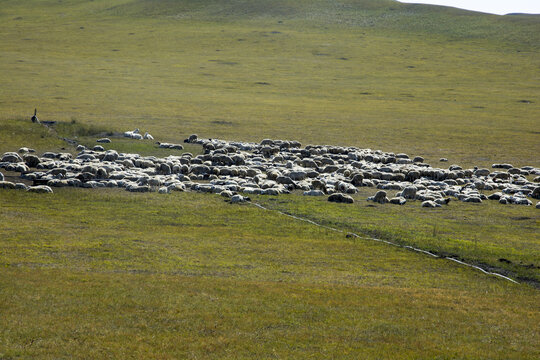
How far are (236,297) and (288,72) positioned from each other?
100 meters

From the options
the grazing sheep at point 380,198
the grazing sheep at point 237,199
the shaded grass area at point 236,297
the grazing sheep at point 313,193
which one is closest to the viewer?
the shaded grass area at point 236,297

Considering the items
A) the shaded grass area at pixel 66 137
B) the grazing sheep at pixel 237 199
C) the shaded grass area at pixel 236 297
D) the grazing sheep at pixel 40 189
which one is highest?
the shaded grass area at pixel 236 297

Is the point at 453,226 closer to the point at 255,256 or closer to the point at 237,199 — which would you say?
the point at 237,199

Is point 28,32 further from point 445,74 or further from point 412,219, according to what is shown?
point 412,219

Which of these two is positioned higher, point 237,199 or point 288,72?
point 237,199

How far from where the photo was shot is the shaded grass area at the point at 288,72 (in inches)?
2287

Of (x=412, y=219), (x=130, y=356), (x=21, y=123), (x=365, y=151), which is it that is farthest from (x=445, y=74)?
(x=130, y=356)

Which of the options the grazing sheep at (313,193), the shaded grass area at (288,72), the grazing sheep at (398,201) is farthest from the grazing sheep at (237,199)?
the shaded grass area at (288,72)

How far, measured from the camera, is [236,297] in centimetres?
1496

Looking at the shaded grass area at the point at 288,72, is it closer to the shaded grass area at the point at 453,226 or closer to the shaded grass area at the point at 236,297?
the shaded grass area at the point at 453,226

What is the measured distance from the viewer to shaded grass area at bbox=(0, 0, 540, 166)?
58.1 m

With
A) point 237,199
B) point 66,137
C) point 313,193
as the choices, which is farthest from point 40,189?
point 66,137

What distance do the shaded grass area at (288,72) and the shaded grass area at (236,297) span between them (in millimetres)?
28589

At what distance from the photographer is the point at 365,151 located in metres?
46.5
